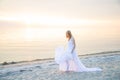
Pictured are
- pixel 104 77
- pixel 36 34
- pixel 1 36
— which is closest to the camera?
pixel 104 77

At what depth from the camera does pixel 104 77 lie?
17688mm

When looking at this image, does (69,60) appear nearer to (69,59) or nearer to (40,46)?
(69,59)

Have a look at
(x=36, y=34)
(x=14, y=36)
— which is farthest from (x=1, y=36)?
(x=36, y=34)

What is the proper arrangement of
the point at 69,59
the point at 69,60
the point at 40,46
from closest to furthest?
the point at 69,59
the point at 69,60
the point at 40,46

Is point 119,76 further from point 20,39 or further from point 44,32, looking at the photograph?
point 44,32

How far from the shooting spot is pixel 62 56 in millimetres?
20750

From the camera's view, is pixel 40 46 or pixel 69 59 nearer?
pixel 69 59

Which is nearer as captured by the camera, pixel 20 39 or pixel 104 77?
pixel 104 77

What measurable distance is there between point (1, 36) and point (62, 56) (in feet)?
289

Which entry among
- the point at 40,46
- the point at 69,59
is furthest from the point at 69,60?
the point at 40,46

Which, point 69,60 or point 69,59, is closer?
point 69,59

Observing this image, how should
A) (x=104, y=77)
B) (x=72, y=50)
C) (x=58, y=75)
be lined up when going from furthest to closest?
(x=72, y=50) → (x=58, y=75) → (x=104, y=77)

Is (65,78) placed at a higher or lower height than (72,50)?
lower

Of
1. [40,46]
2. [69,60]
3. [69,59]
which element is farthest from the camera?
[40,46]
